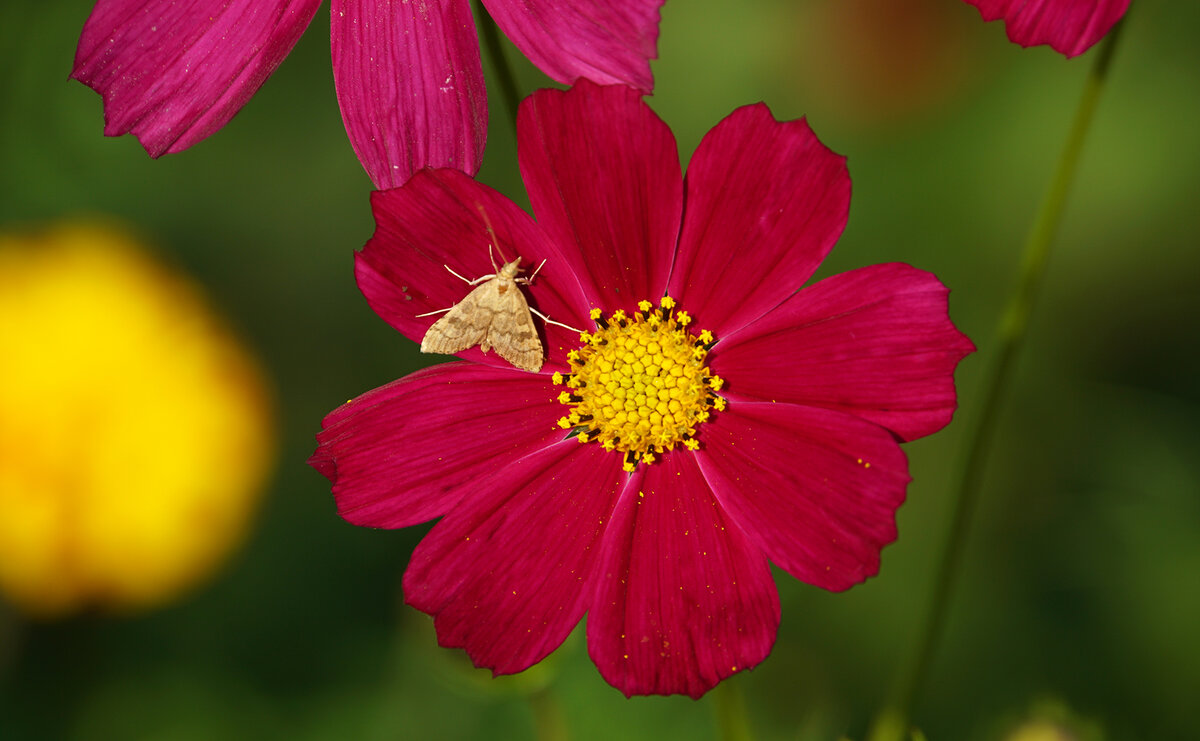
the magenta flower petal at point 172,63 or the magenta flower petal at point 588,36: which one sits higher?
the magenta flower petal at point 588,36

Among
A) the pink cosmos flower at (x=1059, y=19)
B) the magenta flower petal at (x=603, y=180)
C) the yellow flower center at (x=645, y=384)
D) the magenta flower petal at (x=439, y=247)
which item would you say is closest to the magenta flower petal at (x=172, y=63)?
the magenta flower petal at (x=439, y=247)

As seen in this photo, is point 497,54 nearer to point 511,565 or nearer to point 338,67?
point 338,67

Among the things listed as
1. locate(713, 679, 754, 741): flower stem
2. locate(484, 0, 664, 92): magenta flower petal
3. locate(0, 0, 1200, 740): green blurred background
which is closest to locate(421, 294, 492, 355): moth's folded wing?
locate(484, 0, 664, 92): magenta flower petal

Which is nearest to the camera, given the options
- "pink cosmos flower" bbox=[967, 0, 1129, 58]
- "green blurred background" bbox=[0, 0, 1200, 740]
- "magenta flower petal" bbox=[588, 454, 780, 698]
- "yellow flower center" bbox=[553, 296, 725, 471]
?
"pink cosmos flower" bbox=[967, 0, 1129, 58]

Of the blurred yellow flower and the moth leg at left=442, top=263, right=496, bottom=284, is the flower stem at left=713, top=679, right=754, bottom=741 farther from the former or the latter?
the blurred yellow flower

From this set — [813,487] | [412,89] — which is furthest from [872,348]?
[412,89]

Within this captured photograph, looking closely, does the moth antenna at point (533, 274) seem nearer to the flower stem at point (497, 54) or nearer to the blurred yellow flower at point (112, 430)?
the flower stem at point (497, 54)
